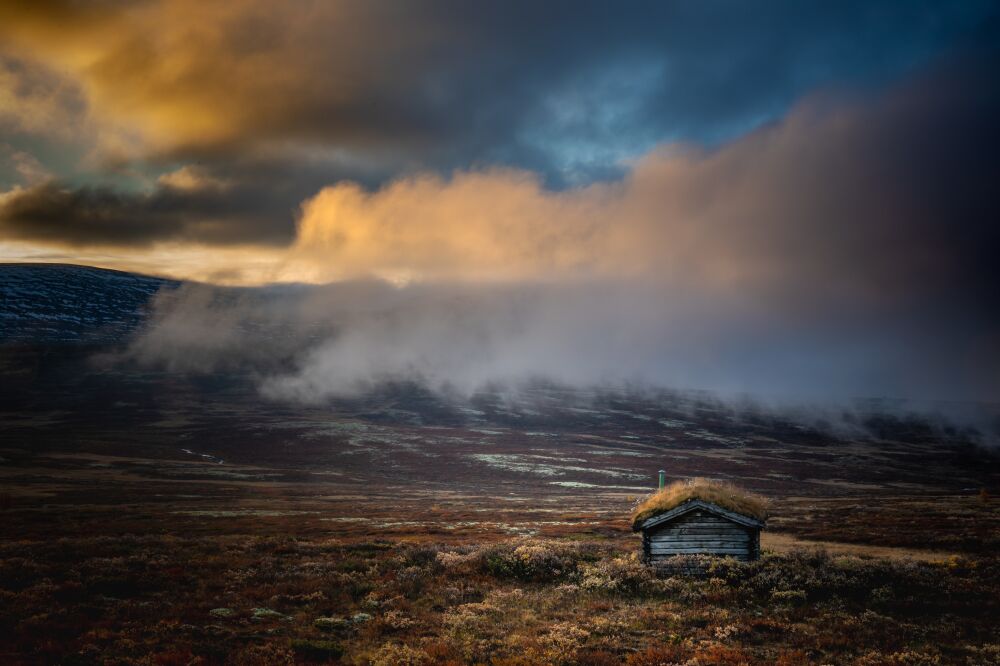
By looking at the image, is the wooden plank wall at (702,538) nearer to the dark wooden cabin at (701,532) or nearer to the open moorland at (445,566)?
the dark wooden cabin at (701,532)

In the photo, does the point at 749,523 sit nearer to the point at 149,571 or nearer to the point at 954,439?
the point at 149,571

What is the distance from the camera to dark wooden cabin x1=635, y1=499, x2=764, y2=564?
84.6ft

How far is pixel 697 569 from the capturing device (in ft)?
82.0

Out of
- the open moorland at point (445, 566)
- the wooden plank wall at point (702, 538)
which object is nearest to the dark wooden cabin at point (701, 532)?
the wooden plank wall at point (702, 538)

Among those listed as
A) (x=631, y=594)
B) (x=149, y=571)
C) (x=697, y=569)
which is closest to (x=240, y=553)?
(x=149, y=571)

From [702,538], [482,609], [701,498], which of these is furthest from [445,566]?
[701,498]

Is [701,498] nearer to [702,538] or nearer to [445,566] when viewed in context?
[702,538]

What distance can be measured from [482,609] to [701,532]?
11.9 m

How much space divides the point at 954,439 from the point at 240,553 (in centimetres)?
20822

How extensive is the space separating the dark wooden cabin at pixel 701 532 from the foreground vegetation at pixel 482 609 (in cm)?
107

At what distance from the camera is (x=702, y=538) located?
25.9 meters

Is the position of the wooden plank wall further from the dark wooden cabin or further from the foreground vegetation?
the foreground vegetation

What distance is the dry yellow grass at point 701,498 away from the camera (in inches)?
1026

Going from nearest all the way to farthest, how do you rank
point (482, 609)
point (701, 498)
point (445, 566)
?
point (482, 609), point (701, 498), point (445, 566)
